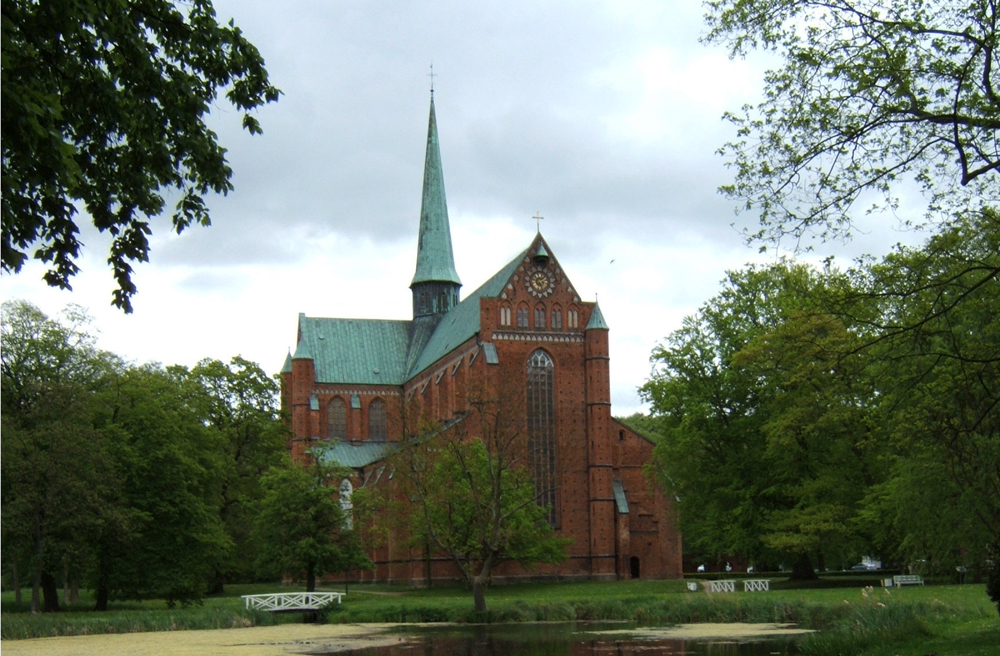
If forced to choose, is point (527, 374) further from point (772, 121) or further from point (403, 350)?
point (772, 121)

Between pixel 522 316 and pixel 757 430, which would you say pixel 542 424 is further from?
pixel 757 430

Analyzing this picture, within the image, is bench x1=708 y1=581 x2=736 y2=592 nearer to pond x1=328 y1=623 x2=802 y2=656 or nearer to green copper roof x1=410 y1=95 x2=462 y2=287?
pond x1=328 y1=623 x2=802 y2=656

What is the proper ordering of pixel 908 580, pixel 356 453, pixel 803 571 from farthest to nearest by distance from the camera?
pixel 356 453
pixel 803 571
pixel 908 580

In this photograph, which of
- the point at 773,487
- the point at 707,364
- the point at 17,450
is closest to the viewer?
the point at 17,450

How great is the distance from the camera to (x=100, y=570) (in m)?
45.2

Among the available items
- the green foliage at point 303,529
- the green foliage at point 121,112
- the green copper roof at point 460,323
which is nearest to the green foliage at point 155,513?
the green foliage at point 303,529

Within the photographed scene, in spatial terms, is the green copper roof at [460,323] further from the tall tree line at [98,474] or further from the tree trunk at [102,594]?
the tree trunk at [102,594]

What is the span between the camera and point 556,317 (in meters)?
67.4

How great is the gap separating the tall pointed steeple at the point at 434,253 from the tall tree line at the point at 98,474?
28934 mm

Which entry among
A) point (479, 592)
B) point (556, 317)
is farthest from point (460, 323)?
point (479, 592)

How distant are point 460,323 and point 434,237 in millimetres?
12534

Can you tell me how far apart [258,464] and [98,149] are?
59.0 metres

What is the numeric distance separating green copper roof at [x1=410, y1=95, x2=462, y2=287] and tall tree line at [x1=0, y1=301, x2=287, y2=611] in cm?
2907

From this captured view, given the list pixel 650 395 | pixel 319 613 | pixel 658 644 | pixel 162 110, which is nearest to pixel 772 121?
pixel 162 110
